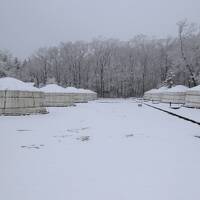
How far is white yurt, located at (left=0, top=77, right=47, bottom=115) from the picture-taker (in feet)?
51.1

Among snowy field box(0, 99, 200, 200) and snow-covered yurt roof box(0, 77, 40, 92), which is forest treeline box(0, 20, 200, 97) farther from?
snowy field box(0, 99, 200, 200)

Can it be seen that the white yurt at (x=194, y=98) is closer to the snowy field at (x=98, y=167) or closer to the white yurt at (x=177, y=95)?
the white yurt at (x=177, y=95)

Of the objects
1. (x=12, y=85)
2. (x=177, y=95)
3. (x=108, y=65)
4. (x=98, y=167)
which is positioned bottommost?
(x=98, y=167)

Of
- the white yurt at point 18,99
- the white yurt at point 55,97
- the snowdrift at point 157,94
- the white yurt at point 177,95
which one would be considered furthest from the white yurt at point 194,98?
the snowdrift at point 157,94

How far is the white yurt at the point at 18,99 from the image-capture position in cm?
1556

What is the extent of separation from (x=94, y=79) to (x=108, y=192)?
6003 cm

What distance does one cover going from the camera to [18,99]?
1596 centimetres

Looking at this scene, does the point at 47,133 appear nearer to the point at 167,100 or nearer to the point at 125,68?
the point at 167,100

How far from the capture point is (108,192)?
4172 millimetres

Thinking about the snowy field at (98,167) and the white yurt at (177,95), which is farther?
the white yurt at (177,95)

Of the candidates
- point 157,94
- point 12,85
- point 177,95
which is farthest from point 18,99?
point 157,94

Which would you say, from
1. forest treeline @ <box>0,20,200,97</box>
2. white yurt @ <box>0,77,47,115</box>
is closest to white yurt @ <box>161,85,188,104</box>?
white yurt @ <box>0,77,47,115</box>

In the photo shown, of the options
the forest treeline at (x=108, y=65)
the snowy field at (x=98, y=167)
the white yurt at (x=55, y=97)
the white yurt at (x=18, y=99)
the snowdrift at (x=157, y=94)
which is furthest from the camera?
the forest treeline at (x=108, y=65)

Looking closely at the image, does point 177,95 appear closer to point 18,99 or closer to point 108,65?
point 18,99
